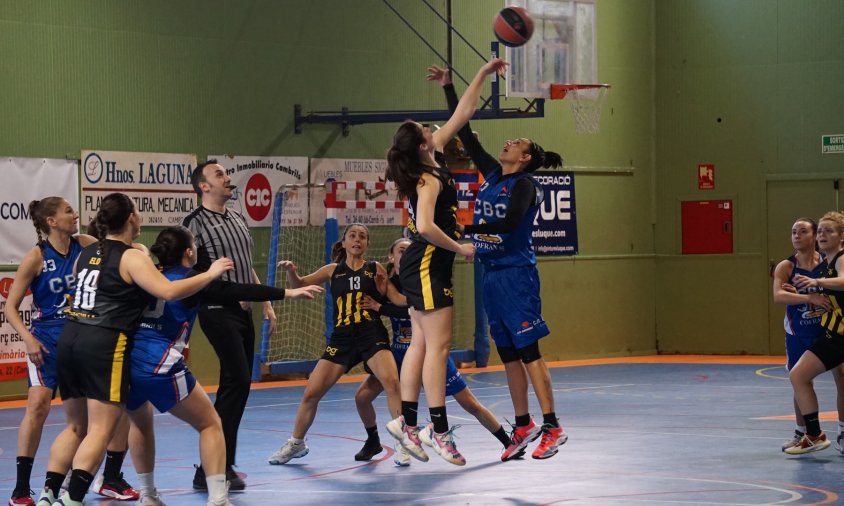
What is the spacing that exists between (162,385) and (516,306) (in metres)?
2.89

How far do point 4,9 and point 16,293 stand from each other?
7.97 m

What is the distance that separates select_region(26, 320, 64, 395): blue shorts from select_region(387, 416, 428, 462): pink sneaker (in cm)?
223

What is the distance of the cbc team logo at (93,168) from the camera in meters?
16.1

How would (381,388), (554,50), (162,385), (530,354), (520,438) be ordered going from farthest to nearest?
(554,50) → (381,388) → (520,438) → (530,354) → (162,385)

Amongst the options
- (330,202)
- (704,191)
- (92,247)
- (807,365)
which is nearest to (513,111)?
(330,202)

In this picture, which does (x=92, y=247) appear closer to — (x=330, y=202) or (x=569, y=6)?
(x=330, y=202)

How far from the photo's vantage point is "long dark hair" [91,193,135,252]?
7340 mm

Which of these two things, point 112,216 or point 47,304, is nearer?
point 112,216

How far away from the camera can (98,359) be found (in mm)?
7215

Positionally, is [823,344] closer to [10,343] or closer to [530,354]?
[530,354]

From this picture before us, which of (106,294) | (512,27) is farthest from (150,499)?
(512,27)

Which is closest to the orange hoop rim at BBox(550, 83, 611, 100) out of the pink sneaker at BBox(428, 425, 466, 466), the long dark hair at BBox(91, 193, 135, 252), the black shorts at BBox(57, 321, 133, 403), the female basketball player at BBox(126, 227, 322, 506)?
the pink sneaker at BBox(428, 425, 466, 466)

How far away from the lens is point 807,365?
389 inches

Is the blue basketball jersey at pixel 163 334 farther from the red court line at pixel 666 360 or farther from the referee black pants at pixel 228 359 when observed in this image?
the red court line at pixel 666 360
